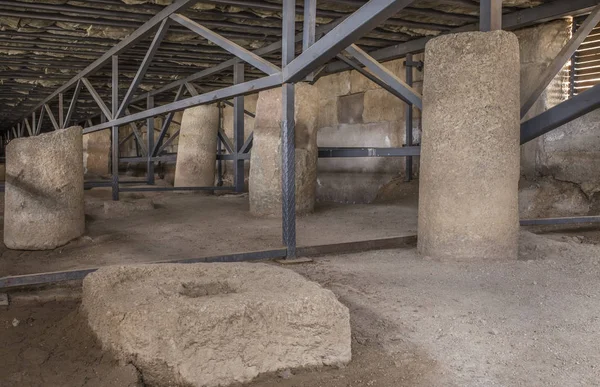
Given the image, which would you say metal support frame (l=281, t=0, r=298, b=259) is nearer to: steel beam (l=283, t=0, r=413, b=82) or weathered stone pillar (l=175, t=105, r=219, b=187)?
steel beam (l=283, t=0, r=413, b=82)

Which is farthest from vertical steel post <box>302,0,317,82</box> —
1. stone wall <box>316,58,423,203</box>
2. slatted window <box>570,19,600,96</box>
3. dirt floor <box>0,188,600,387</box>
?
stone wall <box>316,58,423,203</box>

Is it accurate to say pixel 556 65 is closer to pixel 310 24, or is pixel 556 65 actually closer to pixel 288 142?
pixel 310 24

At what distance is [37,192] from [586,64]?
731 cm

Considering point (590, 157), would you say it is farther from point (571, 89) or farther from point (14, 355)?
point (14, 355)

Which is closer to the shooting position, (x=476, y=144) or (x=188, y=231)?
(x=476, y=144)

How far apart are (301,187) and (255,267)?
4.96m

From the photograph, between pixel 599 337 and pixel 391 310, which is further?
pixel 391 310

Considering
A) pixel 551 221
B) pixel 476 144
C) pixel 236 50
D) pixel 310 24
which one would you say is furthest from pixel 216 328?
pixel 551 221

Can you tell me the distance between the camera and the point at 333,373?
262cm

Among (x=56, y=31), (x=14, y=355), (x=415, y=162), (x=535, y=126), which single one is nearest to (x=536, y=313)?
(x=535, y=126)

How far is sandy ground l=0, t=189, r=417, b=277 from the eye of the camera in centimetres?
523

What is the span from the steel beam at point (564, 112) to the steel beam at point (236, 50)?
8.66 feet

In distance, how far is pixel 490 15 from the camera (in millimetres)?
4977

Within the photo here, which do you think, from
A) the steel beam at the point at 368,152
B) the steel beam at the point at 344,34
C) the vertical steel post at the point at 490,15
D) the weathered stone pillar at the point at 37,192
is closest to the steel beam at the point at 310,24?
the steel beam at the point at 344,34
